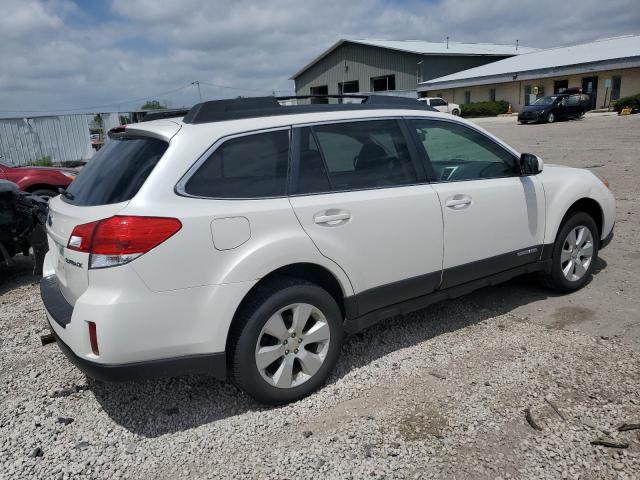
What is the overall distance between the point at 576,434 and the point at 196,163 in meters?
2.57

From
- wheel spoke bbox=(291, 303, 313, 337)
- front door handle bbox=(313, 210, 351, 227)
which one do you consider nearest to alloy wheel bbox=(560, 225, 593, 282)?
front door handle bbox=(313, 210, 351, 227)

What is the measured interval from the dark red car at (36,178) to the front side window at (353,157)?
24.2ft

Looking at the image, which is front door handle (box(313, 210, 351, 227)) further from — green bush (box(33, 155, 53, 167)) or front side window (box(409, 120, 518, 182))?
green bush (box(33, 155, 53, 167))

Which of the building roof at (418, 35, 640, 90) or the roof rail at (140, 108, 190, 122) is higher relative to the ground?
the building roof at (418, 35, 640, 90)

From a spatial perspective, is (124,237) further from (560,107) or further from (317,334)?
(560,107)

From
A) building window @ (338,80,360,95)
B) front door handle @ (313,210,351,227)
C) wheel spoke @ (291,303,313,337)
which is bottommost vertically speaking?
wheel spoke @ (291,303,313,337)

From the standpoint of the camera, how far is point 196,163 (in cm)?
286

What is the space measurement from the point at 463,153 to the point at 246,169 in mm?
2203

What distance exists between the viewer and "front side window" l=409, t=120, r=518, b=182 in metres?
3.93

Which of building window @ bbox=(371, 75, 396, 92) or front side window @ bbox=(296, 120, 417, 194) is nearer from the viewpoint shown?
front side window @ bbox=(296, 120, 417, 194)

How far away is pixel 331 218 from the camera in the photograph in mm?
3184

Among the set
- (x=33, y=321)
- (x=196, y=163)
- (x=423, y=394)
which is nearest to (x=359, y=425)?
(x=423, y=394)

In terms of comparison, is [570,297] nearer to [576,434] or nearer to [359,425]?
[576,434]

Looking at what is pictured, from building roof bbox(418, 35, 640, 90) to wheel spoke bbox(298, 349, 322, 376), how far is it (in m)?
38.5
